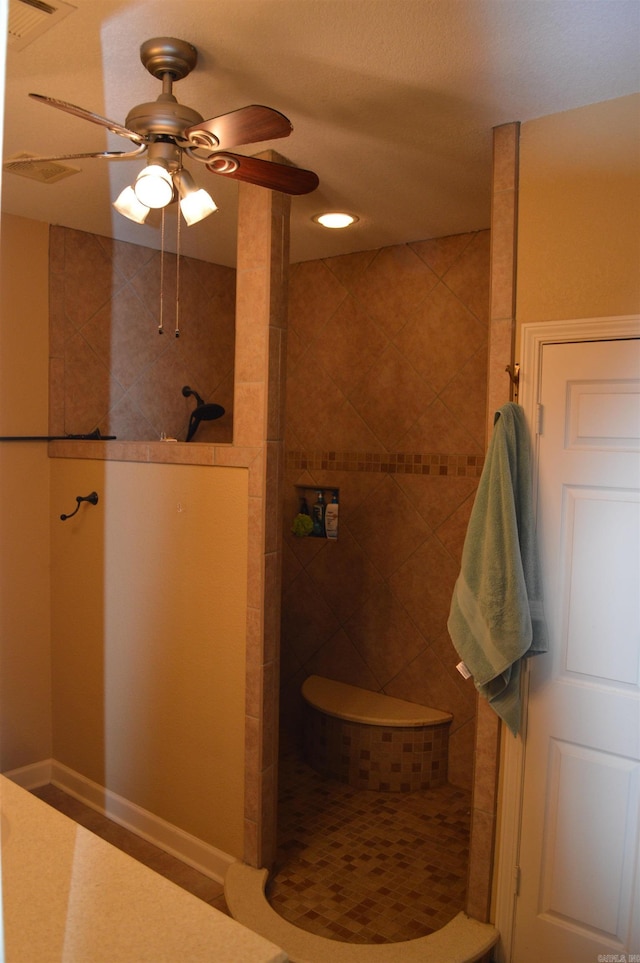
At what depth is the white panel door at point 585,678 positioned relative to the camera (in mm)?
2088

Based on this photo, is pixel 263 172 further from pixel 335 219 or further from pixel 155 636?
pixel 155 636

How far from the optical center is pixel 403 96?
6.93 ft

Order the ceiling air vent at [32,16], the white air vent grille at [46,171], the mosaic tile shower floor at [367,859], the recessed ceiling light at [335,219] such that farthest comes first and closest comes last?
the recessed ceiling light at [335,219]
the white air vent grille at [46,171]
the mosaic tile shower floor at [367,859]
the ceiling air vent at [32,16]

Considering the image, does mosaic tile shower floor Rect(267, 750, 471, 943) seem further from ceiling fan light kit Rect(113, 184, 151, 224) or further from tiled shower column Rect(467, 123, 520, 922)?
ceiling fan light kit Rect(113, 184, 151, 224)

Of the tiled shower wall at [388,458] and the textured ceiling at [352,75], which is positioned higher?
the textured ceiling at [352,75]

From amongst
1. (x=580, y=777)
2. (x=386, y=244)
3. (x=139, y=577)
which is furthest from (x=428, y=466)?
(x=580, y=777)

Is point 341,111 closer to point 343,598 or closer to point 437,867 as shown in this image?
point 343,598

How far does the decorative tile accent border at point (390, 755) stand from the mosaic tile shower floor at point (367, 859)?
0.16ft

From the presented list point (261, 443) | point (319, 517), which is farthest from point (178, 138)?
point (319, 517)

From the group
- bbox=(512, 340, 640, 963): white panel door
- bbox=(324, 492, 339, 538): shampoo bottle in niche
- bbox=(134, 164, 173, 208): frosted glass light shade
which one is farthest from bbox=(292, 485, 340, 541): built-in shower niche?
bbox=(134, 164, 173, 208): frosted glass light shade

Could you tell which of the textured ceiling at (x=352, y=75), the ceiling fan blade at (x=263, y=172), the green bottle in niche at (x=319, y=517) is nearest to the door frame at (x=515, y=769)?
the textured ceiling at (x=352, y=75)

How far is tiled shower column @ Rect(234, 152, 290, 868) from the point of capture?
2578 millimetres

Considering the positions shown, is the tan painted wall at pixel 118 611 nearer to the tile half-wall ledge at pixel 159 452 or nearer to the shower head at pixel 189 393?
the tile half-wall ledge at pixel 159 452

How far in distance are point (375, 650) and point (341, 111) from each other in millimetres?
2590
